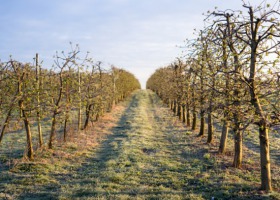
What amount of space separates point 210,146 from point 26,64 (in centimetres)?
1137

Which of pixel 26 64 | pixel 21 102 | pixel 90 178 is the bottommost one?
pixel 90 178

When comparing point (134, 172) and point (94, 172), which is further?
point (94, 172)

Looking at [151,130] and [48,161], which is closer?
[48,161]

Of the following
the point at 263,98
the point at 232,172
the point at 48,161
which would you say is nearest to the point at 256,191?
the point at 232,172

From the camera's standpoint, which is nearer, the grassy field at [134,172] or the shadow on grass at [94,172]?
the grassy field at [134,172]

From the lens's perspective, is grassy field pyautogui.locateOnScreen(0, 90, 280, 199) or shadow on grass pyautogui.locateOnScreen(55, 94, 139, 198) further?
shadow on grass pyautogui.locateOnScreen(55, 94, 139, 198)

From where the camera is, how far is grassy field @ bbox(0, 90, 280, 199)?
9.49 meters

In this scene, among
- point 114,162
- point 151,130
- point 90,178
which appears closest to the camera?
point 90,178

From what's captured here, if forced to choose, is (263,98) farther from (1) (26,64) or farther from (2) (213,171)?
(1) (26,64)

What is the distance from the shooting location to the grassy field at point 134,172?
9490 millimetres

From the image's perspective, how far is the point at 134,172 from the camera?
11711 millimetres

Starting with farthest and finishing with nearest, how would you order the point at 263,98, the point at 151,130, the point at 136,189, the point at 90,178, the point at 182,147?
the point at 151,130 → the point at 182,147 → the point at 90,178 → the point at 136,189 → the point at 263,98

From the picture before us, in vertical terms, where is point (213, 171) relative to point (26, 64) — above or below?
below

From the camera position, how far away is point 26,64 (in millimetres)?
13156
